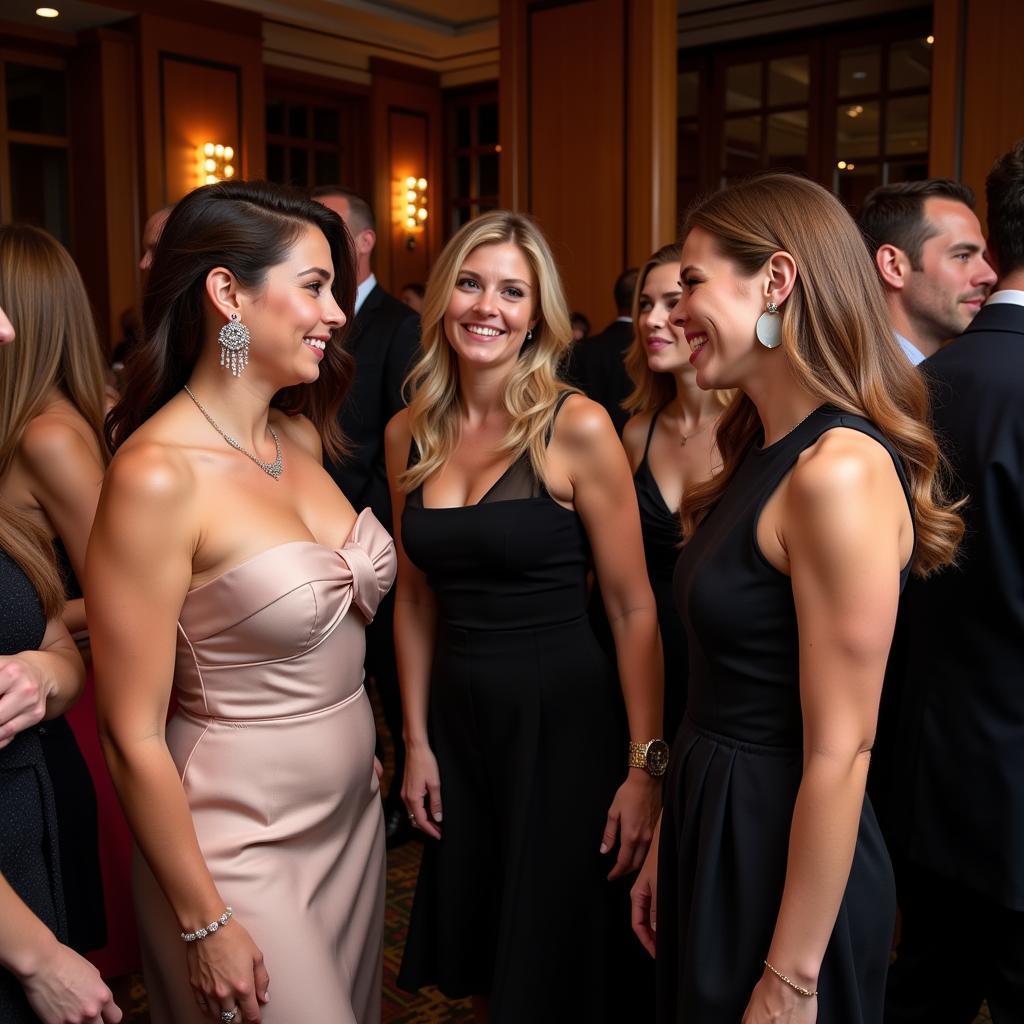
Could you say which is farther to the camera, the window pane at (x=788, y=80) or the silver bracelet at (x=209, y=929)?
the window pane at (x=788, y=80)

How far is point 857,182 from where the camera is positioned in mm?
A: 8141

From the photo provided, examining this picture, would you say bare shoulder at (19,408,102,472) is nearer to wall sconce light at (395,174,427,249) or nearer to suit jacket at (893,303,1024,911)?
suit jacket at (893,303,1024,911)

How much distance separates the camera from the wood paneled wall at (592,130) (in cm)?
650

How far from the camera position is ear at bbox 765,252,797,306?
1.54m

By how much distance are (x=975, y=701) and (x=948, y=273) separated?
135 cm

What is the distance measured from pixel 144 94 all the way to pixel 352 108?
2.59 m

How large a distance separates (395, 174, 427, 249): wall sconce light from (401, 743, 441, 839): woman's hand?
9.36 metres

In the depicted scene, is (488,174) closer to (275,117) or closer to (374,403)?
(275,117)

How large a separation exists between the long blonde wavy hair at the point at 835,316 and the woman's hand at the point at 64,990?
1.23m

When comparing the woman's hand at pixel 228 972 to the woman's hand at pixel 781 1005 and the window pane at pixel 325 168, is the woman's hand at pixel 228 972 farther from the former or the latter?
the window pane at pixel 325 168

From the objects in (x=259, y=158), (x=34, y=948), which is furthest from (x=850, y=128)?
(x=34, y=948)

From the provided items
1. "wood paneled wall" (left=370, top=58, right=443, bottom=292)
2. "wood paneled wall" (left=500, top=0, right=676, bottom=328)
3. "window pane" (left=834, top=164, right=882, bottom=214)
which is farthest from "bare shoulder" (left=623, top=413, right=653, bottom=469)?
"wood paneled wall" (left=370, top=58, right=443, bottom=292)

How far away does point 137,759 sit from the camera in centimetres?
164

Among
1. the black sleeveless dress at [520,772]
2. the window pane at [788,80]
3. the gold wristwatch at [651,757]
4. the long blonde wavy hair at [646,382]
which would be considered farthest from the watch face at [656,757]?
the window pane at [788,80]
